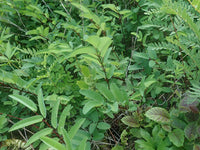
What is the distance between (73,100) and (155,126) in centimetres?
47

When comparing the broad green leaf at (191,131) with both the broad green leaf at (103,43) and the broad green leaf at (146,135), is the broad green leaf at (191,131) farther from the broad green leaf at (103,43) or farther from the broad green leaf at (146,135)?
the broad green leaf at (103,43)

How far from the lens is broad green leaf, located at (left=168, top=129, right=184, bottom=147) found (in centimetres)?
86

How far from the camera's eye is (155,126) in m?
0.97

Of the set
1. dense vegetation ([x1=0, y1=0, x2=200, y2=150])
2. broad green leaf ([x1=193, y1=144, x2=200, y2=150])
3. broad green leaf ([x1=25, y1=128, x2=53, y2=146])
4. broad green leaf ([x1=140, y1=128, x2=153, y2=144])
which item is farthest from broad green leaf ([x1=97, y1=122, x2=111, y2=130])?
broad green leaf ([x1=193, y1=144, x2=200, y2=150])

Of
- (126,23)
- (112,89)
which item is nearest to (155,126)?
(112,89)

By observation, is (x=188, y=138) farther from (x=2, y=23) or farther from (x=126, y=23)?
(x=2, y=23)

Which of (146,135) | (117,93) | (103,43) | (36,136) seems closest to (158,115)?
(146,135)

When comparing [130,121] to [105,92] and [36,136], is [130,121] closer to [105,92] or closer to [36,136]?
[105,92]

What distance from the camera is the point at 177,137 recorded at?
883 mm

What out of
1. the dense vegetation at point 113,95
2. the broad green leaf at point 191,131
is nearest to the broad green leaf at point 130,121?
the dense vegetation at point 113,95

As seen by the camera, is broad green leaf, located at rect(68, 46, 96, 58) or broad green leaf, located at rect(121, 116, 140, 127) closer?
broad green leaf, located at rect(68, 46, 96, 58)

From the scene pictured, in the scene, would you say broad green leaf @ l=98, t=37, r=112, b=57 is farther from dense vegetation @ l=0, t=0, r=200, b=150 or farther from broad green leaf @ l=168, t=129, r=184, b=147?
broad green leaf @ l=168, t=129, r=184, b=147

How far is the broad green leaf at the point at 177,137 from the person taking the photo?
2.83ft

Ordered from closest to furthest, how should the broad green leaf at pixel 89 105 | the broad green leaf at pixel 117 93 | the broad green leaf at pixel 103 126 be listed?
1. the broad green leaf at pixel 89 105
2. the broad green leaf at pixel 117 93
3. the broad green leaf at pixel 103 126
